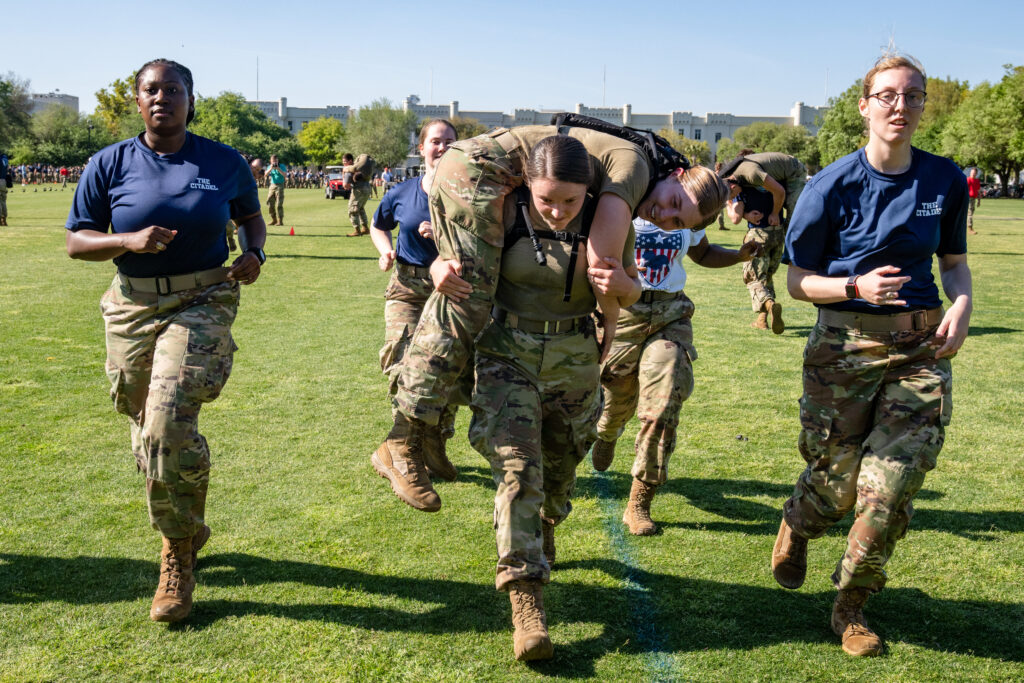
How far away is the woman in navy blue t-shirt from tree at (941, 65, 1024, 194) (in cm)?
7347

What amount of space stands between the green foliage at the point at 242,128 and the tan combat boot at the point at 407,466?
108 metres

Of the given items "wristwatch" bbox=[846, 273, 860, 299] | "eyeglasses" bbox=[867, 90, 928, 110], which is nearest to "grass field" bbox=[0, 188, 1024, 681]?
"wristwatch" bbox=[846, 273, 860, 299]

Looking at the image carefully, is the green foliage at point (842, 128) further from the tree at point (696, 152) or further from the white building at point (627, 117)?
the white building at point (627, 117)

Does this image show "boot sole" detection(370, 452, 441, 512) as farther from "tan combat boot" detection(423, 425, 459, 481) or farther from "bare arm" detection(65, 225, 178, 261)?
"bare arm" detection(65, 225, 178, 261)

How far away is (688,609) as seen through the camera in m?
4.48

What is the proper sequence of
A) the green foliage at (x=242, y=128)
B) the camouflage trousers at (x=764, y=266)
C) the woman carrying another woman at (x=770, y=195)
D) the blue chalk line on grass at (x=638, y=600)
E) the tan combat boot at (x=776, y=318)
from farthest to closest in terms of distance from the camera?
the green foliage at (x=242, y=128)
the camouflage trousers at (x=764, y=266)
the tan combat boot at (x=776, y=318)
the woman carrying another woman at (x=770, y=195)
the blue chalk line on grass at (x=638, y=600)

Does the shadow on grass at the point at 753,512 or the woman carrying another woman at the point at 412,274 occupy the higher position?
the woman carrying another woman at the point at 412,274

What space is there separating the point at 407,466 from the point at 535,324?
1720mm

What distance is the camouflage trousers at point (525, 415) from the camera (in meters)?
4.00

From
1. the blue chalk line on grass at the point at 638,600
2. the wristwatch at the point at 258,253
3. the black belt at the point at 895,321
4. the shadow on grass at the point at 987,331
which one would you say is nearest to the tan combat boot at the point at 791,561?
the blue chalk line on grass at the point at 638,600

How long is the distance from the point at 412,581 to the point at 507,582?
36.2 inches

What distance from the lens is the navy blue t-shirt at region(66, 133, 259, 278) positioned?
4.45 metres

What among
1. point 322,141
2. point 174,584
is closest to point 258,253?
point 174,584

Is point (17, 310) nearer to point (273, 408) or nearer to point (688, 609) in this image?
point (273, 408)
